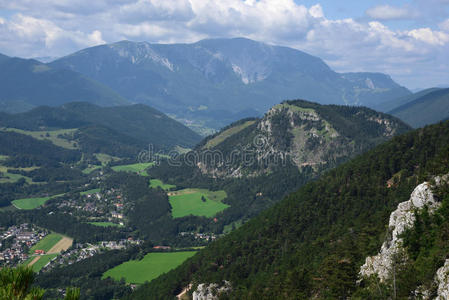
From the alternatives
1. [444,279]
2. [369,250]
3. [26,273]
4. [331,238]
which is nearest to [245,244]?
[331,238]

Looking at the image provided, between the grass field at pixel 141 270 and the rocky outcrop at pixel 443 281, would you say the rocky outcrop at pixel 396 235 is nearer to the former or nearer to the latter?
the rocky outcrop at pixel 443 281

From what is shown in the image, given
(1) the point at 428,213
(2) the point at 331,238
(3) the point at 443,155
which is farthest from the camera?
(2) the point at 331,238

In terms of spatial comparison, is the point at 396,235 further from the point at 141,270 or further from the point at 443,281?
the point at 141,270

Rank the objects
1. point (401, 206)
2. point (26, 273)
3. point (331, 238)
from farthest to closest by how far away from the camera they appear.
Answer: point (331, 238) < point (401, 206) < point (26, 273)

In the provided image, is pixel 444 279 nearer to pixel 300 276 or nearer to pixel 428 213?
pixel 428 213

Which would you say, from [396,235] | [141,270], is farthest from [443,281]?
[141,270]
